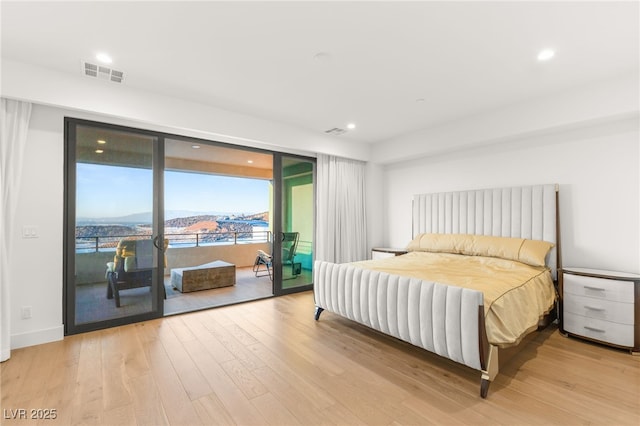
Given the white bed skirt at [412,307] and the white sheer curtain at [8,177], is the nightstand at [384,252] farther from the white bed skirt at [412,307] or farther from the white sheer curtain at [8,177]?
the white sheer curtain at [8,177]

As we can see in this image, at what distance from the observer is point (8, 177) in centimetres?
267

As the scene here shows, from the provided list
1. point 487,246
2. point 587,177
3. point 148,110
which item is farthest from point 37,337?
point 587,177

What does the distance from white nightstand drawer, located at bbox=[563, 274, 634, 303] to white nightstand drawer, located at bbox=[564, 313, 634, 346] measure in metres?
0.24

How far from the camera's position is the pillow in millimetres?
3371

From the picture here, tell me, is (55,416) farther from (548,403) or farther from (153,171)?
(548,403)

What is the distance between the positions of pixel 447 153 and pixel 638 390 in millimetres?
3457

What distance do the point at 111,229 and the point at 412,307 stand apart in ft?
11.2

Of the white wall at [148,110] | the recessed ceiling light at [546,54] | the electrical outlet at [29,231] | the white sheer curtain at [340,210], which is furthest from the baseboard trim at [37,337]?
the recessed ceiling light at [546,54]

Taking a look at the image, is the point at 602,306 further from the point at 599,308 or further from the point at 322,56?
the point at 322,56

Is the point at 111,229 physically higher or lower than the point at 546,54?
lower

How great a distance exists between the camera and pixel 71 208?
3076 millimetres

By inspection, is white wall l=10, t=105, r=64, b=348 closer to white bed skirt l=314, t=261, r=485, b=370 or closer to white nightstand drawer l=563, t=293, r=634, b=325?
white bed skirt l=314, t=261, r=485, b=370

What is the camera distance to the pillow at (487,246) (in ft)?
11.1

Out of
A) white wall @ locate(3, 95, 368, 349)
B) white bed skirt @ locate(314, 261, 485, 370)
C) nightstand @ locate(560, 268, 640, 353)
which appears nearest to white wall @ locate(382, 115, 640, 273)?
nightstand @ locate(560, 268, 640, 353)
